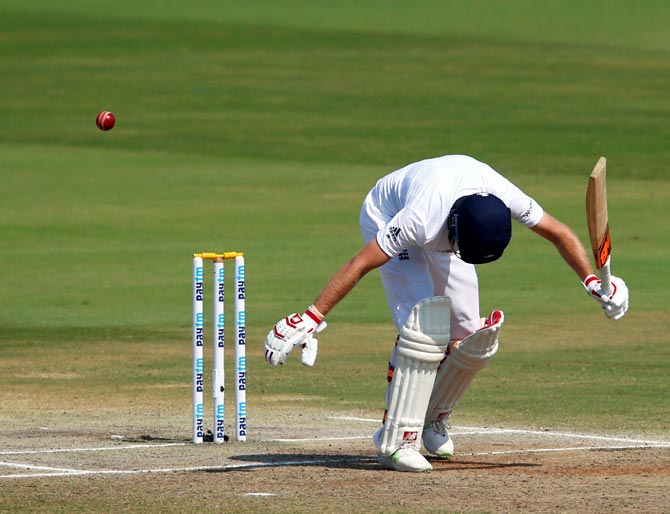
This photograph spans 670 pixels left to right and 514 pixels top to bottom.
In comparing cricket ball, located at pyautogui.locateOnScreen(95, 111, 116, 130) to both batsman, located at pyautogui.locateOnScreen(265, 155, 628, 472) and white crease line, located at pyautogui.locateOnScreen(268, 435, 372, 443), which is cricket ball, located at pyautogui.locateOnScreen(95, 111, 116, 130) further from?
batsman, located at pyautogui.locateOnScreen(265, 155, 628, 472)

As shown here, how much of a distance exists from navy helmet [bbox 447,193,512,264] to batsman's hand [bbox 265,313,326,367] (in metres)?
0.81

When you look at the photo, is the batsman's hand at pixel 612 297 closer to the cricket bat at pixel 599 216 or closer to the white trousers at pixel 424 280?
the cricket bat at pixel 599 216

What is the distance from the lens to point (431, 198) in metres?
8.17

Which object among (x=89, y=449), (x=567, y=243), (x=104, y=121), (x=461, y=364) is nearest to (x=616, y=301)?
(x=567, y=243)

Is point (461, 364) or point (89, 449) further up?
point (461, 364)

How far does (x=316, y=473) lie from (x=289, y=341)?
743 millimetres

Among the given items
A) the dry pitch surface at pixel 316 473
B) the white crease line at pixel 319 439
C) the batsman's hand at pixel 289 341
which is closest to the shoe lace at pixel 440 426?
the dry pitch surface at pixel 316 473

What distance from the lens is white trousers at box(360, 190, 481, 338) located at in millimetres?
8422

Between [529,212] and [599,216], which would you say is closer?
[529,212]

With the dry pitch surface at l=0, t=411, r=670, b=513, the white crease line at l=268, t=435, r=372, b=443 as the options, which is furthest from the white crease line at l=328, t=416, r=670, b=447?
the white crease line at l=268, t=435, r=372, b=443

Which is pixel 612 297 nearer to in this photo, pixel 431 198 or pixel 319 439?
pixel 431 198

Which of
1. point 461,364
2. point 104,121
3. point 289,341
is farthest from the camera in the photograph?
point 104,121

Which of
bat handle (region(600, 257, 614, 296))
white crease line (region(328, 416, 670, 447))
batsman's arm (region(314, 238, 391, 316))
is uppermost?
bat handle (region(600, 257, 614, 296))

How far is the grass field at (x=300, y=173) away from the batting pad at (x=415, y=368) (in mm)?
2053
